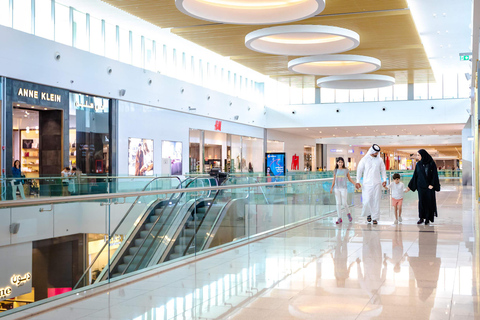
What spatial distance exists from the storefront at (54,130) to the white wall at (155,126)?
35.4 inches

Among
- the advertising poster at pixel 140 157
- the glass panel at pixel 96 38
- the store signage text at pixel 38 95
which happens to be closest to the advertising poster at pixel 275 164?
the advertising poster at pixel 140 157

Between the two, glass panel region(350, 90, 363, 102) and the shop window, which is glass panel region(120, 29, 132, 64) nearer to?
the shop window

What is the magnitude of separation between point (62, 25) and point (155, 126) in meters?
7.12

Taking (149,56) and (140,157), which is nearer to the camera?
(140,157)

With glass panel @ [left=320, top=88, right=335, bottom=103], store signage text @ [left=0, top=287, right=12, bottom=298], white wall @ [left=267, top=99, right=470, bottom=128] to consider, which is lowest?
store signage text @ [left=0, top=287, right=12, bottom=298]

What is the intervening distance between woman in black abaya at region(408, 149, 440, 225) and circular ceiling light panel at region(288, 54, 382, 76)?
13.8m

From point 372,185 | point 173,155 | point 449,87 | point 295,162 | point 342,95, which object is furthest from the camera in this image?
point 295,162

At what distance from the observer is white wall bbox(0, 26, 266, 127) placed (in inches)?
677

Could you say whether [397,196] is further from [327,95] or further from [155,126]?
[327,95]

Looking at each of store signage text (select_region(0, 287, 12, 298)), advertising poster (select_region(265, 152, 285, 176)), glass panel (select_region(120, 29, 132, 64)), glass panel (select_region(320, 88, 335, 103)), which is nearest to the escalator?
store signage text (select_region(0, 287, 12, 298))

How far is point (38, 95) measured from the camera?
18219mm

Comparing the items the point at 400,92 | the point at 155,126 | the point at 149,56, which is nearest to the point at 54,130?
the point at 155,126

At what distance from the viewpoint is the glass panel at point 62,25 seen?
64.5 feet

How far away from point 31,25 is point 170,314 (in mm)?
16214
